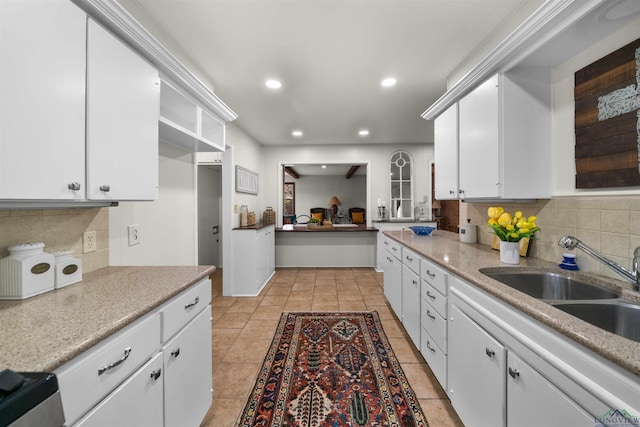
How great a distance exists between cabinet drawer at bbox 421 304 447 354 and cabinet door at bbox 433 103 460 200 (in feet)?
3.31

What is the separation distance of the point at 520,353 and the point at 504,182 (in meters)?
1.10

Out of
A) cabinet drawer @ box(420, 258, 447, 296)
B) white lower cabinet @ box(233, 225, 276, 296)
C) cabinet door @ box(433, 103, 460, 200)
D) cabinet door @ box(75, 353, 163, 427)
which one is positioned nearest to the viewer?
cabinet door @ box(75, 353, 163, 427)

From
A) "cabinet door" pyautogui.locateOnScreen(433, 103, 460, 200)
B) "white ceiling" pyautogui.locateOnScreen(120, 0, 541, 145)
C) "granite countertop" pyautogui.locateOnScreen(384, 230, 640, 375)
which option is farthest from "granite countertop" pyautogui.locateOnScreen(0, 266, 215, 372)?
"cabinet door" pyautogui.locateOnScreen(433, 103, 460, 200)

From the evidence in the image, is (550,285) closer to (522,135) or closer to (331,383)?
(522,135)

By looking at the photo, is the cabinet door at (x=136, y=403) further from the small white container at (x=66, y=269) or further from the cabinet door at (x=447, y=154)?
the cabinet door at (x=447, y=154)

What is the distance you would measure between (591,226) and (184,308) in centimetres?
219

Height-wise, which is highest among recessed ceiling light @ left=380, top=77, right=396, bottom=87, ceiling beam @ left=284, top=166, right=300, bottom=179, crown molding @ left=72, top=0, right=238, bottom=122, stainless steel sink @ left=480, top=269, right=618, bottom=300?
recessed ceiling light @ left=380, top=77, right=396, bottom=87

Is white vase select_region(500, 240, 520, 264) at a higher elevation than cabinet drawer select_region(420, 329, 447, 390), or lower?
higher

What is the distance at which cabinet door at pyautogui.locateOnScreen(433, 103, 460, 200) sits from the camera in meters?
2.16

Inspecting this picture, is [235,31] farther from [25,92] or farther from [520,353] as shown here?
[520,353]

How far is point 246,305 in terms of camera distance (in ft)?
10.5

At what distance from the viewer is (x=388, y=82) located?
259 cm

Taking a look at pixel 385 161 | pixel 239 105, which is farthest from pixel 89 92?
pixel 385 161

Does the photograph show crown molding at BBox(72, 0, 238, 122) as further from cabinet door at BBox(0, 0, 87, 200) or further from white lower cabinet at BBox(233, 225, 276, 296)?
white lower cabinet at BBox(233, 225, 276, 296)
